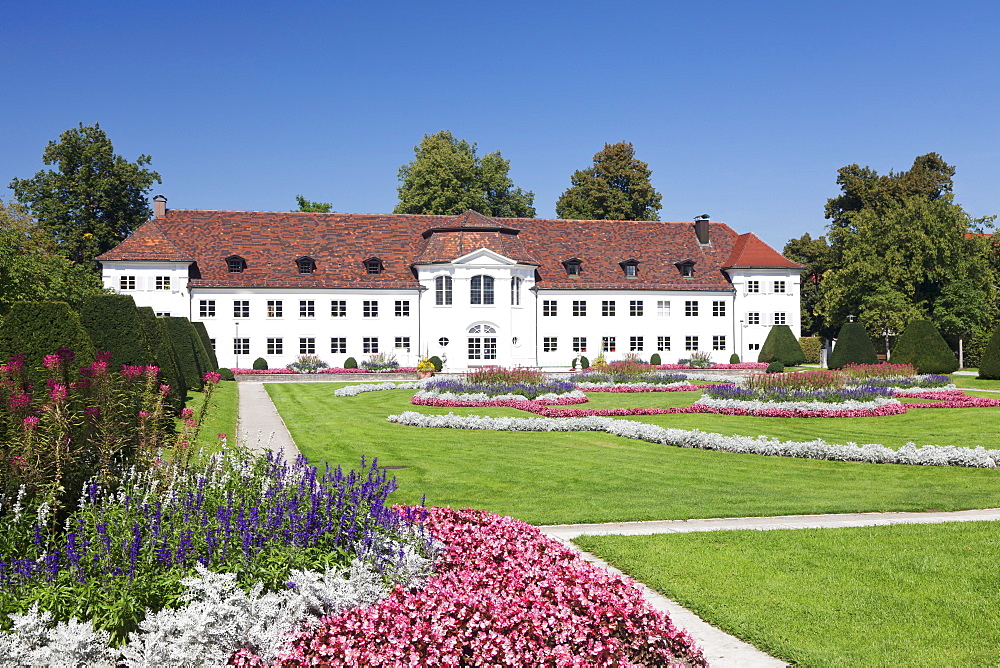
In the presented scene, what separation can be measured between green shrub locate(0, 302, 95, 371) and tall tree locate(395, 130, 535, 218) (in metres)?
56.8

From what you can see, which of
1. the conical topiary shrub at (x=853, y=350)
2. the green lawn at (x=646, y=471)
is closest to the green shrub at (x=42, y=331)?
the green lawn at (x=646, y=471)

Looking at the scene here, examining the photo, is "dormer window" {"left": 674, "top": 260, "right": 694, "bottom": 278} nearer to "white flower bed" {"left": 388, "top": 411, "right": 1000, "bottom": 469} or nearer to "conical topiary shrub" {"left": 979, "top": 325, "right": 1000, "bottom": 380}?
"conical topiary shrub" {"left": 979, "top": 325, "right": 1000, "bottom": 380}

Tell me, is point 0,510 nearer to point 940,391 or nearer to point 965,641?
point 965,641

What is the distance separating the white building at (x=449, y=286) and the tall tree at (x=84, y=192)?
12.3 m

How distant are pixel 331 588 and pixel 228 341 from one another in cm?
4819

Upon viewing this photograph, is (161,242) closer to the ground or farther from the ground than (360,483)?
farther from the ground

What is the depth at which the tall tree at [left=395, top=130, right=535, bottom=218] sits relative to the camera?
68938 mm

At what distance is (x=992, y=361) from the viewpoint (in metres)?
40.3

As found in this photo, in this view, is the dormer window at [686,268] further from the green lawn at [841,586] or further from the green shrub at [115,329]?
the green lawn at [841,586]

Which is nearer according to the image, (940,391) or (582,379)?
(940,391)

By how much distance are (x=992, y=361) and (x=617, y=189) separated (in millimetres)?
40110

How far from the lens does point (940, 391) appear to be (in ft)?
108

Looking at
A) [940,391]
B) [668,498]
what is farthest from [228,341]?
[668,498]

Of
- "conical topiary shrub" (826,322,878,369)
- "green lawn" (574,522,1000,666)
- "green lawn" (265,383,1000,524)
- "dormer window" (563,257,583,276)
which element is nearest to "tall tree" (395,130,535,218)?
"dormer window" (563,257,583,276)
